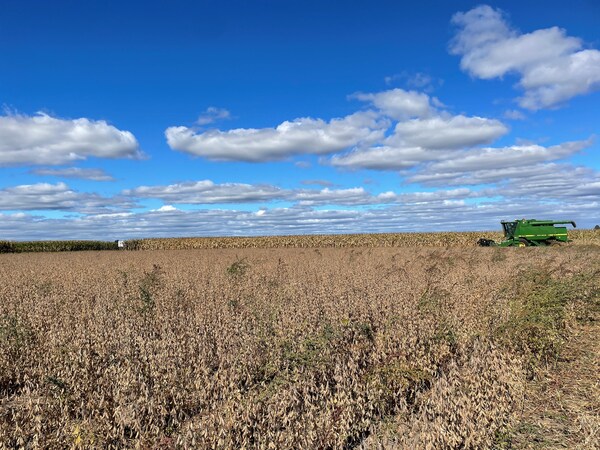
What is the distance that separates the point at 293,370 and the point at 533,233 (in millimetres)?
32209

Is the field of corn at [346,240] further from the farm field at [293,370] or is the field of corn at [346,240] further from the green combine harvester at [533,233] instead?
the farm field at [293,370]

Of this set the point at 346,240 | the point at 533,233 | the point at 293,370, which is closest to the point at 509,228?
the point at 533,233

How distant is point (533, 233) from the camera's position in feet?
103

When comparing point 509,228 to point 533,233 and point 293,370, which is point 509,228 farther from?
point 293,370

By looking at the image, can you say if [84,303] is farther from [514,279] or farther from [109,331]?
[514,279]

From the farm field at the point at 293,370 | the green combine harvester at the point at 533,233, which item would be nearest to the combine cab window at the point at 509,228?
the green combine harvester at the point at 533,233

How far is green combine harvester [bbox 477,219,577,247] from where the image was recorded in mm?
30953

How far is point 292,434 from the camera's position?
11.8 ft

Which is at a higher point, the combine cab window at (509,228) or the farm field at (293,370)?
the combine cab window at (509,228)

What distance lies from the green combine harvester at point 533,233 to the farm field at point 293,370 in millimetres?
24559

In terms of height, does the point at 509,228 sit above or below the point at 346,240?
above

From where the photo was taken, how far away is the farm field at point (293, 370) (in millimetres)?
3742

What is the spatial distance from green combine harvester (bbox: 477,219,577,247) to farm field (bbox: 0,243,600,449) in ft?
80.6

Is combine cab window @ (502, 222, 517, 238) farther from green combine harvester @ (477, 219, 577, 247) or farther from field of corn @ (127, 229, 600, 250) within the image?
field of corn @ (127, 229, 600, 250)
